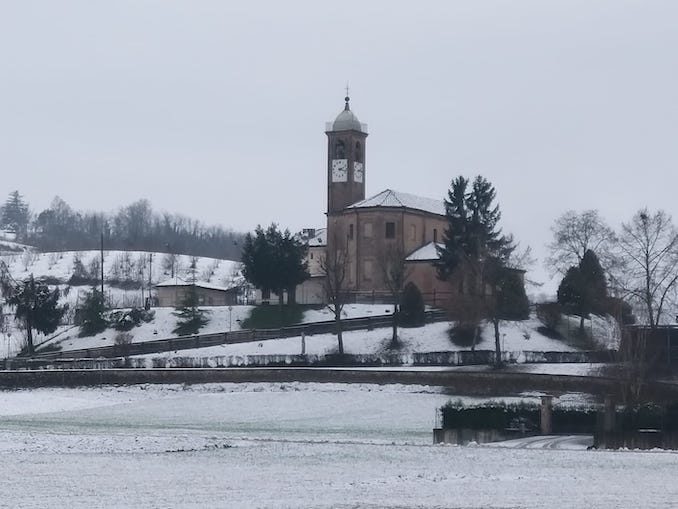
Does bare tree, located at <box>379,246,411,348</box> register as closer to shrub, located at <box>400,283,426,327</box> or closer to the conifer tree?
shrub, located at <box>400,283,426,327</box>

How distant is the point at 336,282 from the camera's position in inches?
2704

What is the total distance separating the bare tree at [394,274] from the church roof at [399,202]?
11.9ft

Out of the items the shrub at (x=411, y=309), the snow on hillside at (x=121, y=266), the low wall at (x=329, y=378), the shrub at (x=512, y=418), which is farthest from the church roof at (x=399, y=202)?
the shrub at (x=512, y=418)

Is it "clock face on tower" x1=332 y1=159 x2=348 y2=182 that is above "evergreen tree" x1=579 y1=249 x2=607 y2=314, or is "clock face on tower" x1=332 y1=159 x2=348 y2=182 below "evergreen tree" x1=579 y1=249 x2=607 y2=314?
above

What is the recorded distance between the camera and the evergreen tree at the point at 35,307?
72812mm

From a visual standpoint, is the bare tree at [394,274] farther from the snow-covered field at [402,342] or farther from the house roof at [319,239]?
the house roof at [319,239]

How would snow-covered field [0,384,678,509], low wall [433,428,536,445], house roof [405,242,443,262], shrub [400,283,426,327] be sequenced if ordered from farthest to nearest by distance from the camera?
house roof [405,242,443,262]
shrub [400,283,426,327]
low wall [433,428,536,445]
snow-covered field [0,384,678,509]

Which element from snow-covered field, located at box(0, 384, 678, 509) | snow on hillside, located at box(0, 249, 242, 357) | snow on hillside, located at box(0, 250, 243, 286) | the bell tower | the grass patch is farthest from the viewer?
snow on hillside, located at box(0, 250, 243, 286)

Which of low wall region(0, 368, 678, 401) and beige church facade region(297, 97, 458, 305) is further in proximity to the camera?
beige church facade region(297, 97, 458, 305)

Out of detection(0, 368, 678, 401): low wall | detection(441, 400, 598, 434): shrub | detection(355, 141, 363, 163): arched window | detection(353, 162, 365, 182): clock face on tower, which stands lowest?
detection(441, 400, 598, 434): shrub

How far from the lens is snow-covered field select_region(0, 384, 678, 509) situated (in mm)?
20188

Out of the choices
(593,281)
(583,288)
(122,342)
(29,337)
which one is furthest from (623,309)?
(29,337)

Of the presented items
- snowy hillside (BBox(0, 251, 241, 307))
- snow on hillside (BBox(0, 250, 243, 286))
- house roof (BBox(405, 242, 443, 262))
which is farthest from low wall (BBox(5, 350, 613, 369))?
snow on hillside (BBox(0, 250, 243, 286))

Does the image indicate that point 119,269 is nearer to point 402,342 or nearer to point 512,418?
point 402,342
